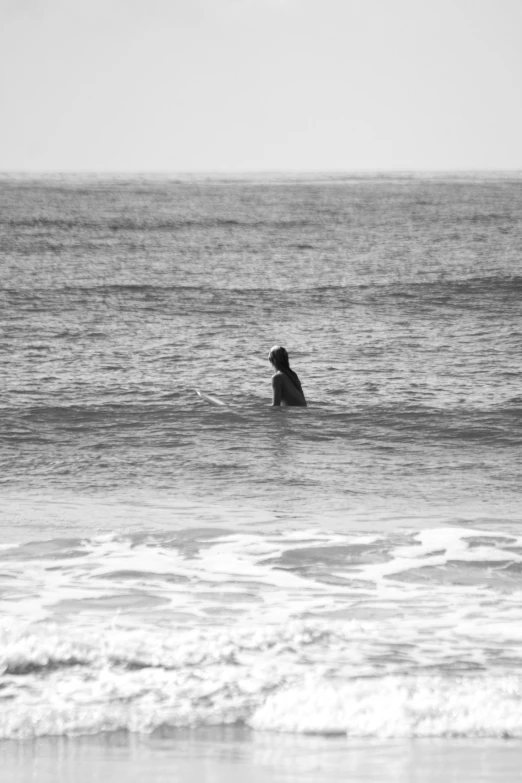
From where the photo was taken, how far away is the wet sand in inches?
202

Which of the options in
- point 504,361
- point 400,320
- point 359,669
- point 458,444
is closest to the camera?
point 359,669

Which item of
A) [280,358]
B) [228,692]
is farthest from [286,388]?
[228,692]

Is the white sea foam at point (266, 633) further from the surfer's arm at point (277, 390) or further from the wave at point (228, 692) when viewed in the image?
the surfer's arm at point (277, 390)

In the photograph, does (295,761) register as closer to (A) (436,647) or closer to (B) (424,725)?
(B) (424,725)

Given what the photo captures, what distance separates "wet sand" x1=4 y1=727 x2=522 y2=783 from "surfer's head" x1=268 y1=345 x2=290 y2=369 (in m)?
9.32

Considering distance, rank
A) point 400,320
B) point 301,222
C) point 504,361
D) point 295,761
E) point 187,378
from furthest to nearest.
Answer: point 301,222 < point 400,320 < point 504,361 < point 187,378 < point 295,761

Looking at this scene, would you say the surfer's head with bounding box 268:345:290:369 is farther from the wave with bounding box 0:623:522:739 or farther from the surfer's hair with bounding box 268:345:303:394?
the wave with bounding box 0:623:522:739

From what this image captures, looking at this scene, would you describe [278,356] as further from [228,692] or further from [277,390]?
[228,692]

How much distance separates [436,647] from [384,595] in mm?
1322

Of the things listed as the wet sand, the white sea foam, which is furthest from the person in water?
the wet sand

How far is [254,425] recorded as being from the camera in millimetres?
15508

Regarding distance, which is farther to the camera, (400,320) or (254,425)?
(400,320)

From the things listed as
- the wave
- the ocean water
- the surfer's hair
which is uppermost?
the surfer's hair

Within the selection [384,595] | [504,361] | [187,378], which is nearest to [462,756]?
[384,595]
